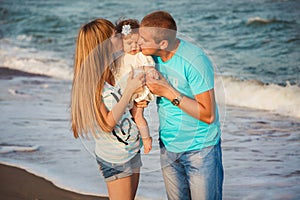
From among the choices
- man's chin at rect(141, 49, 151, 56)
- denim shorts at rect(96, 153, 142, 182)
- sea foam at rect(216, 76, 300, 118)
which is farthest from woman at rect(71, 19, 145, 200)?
sea foam at rect(216, 76, 300, 118)

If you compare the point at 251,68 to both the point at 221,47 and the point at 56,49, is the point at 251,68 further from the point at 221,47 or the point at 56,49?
the point at 56,49

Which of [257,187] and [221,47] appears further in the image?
[221,47]

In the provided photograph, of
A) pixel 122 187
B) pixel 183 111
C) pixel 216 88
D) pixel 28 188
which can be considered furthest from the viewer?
pixel 28 188

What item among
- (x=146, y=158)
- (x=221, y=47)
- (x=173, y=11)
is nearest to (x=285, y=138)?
(x=146, y=158)

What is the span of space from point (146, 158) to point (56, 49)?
438 inches

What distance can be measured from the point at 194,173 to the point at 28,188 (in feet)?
6.73

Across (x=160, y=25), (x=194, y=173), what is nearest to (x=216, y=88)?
(x=194, y=173)

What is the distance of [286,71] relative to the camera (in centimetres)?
1068

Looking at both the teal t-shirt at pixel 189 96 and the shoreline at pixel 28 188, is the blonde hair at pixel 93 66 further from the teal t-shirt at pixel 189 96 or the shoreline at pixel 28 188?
the shoreline at pixel 28 188

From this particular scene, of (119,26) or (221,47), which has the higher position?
(119,26)

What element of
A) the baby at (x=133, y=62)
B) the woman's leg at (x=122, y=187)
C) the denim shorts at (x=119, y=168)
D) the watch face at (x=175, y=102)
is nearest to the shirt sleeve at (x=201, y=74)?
the watch face at (x=175, y=102)

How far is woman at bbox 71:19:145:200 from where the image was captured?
283cm

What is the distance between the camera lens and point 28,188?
4.53m

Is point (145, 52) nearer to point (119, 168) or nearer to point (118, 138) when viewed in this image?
point (118, 138)
